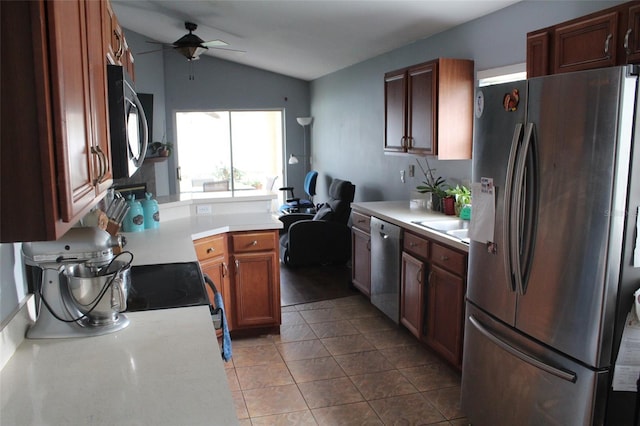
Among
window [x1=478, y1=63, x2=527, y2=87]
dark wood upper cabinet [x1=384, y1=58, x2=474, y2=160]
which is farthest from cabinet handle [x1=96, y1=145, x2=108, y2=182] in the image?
dark wood upper cabinet [x1=384, y1=58, x2=474, y2=160]

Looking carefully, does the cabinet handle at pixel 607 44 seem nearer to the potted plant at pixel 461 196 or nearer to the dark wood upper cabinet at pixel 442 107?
the dark wood upper cabinet at pixel 442 107

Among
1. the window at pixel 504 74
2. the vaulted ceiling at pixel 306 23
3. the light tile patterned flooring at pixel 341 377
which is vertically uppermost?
the vaulted ceiling at pixel 306 23

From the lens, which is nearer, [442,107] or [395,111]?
[442,107]

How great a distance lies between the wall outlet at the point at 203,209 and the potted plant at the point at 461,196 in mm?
1826

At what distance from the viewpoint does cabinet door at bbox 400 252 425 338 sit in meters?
3.40

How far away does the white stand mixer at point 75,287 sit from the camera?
5.20ft

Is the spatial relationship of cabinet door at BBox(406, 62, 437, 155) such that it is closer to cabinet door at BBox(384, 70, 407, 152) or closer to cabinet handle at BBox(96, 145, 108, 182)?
cabinet door at BBox(384, 70, 407, 152)

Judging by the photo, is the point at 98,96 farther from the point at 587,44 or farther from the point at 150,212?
the point at 150,212

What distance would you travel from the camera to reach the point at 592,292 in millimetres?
1836

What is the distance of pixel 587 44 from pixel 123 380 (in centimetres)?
213

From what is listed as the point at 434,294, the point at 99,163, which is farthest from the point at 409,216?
the point at 99,163

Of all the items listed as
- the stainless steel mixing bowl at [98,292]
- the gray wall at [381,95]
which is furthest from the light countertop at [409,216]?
the stainless steel mixing bowl at [98,292]

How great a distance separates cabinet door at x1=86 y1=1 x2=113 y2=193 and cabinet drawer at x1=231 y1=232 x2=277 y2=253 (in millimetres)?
2113

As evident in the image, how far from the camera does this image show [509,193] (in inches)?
83.9
